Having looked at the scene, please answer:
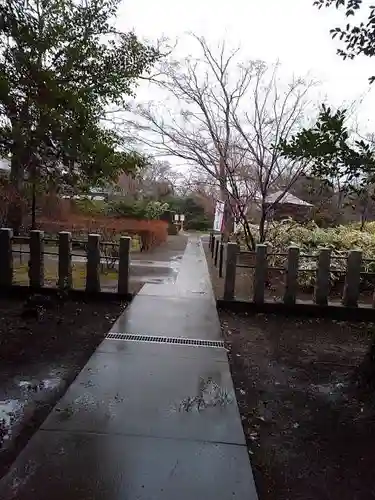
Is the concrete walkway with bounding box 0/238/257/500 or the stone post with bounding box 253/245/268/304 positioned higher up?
the stone post with bounding box 253/245/268/304

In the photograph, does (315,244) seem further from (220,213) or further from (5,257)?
(5,257)

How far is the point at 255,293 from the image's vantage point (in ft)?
20.3

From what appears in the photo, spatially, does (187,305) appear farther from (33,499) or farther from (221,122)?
(221,122)

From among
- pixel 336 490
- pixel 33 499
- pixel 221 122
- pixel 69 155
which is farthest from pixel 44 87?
pixel 221 122

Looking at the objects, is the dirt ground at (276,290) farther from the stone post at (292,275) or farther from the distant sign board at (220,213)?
the distant sign board at (220,213)

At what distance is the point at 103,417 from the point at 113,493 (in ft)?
2.30

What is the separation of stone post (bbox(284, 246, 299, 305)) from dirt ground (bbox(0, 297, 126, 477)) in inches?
95.6

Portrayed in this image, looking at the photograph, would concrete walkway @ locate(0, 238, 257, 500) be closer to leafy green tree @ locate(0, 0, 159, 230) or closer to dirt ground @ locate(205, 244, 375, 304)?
leafy green tree @ locate(0, 0, 159, 230)

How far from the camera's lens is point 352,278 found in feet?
19.8

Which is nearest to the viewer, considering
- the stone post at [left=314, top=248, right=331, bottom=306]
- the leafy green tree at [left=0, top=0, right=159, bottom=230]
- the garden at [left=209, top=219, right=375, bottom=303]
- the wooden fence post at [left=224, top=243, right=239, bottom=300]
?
the leafy green tree at [left=0, top=0, right=159, bottom=230]

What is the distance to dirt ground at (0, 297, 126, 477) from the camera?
2.83 meters

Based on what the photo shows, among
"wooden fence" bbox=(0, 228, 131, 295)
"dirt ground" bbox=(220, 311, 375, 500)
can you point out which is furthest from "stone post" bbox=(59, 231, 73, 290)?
"dirt ground" bbox=(220, 311, 375, 500)

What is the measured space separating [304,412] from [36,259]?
460 centimetres

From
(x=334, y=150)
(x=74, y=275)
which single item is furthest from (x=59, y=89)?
(x=74, y=275)
